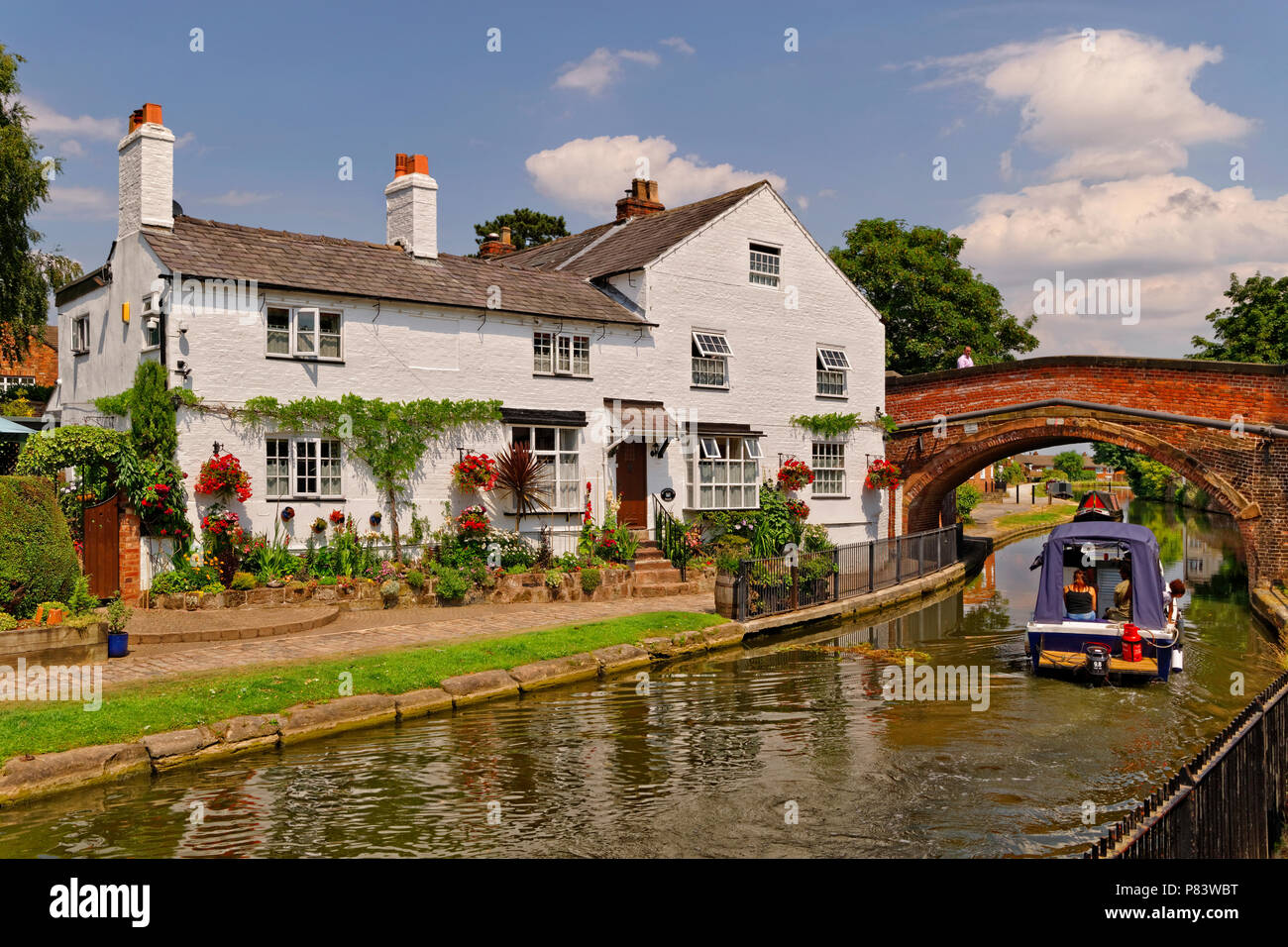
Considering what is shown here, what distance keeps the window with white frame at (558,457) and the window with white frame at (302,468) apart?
14.0ft

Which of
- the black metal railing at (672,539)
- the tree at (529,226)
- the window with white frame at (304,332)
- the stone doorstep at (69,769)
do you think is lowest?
the stone doorstep at (69,769)

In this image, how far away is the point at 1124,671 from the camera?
586 inches

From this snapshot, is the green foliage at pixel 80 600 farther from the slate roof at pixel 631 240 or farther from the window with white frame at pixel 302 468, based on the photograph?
the slate roof at pixel 631 240

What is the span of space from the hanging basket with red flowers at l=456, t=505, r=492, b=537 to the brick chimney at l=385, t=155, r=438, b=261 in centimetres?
647

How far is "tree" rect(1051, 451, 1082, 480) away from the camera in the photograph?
115 metres

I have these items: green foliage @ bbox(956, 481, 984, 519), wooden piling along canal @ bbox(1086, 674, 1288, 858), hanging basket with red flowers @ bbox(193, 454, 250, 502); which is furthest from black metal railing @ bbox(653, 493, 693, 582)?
green foliage @ bbox(956, 481, 984, 519)

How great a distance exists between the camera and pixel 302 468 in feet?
63.7

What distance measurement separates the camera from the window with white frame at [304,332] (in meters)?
19.2

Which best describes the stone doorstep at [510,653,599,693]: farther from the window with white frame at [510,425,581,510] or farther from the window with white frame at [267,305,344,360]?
the window with white frame at [267,305,344,360]

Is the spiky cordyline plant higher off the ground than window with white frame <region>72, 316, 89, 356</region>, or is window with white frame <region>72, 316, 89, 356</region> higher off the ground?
window with white frame <region>72, 316, 89, 356</region>

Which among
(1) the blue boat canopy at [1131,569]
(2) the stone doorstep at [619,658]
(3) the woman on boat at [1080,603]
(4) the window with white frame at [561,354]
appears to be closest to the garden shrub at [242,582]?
(2) the stone doorstep at [619,658]

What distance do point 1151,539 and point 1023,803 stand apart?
7708mm
